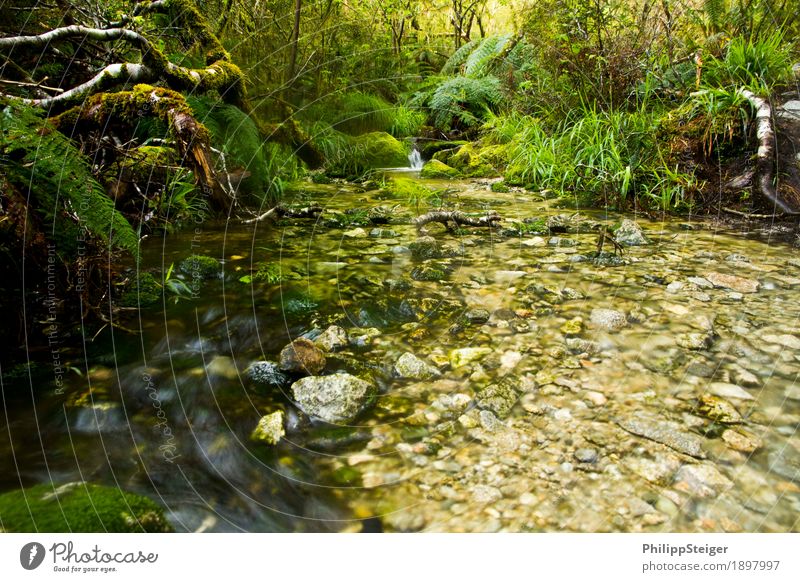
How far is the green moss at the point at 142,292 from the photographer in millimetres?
1856

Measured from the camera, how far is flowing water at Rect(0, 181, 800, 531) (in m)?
1.07

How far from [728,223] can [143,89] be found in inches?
150

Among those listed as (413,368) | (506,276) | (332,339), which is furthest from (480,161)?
(413,368)

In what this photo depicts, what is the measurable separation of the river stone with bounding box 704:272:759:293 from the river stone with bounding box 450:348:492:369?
1380 mm

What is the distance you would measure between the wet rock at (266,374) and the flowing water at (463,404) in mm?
34

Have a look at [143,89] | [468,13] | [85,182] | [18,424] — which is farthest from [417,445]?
[468,13]

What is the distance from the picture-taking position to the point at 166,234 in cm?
270

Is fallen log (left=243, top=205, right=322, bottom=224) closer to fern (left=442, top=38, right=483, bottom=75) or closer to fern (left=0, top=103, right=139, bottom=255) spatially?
fern (left=0, top=103, right=139, bottom=255)

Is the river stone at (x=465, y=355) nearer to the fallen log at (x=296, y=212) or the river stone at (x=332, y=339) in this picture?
the river stone at (x=332, y=339)

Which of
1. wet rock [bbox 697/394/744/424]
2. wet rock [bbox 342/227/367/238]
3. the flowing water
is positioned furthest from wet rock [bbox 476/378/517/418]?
wet rock [bbox 342/227/367/238]

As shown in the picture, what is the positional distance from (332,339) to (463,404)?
Answer: 640 millimetres

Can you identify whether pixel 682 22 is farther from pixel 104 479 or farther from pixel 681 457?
pixel 104 479

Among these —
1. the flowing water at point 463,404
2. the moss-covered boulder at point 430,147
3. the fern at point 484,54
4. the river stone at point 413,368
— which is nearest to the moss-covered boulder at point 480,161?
the moss-covered boulder at point 430,147

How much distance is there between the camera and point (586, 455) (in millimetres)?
1185
